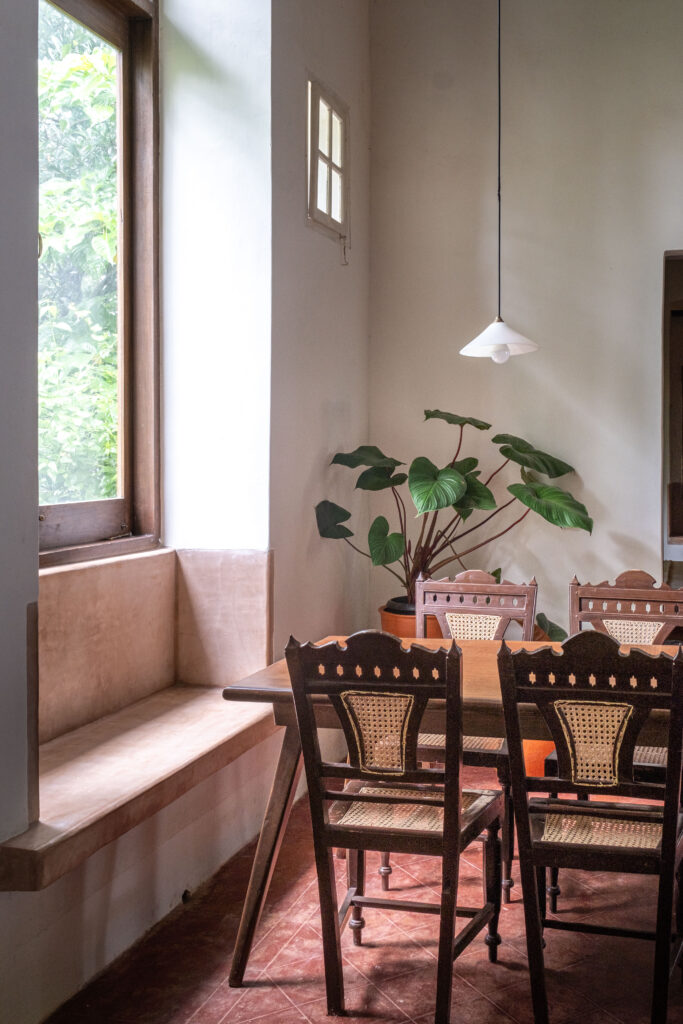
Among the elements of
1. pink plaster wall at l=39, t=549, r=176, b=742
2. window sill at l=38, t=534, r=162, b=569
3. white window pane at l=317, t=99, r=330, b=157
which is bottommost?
pink plaster wall at l=39, t=549, r=176, b=742

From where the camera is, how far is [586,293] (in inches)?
209

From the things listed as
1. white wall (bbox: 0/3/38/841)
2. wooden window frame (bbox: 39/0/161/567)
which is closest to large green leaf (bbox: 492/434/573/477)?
wooden window frame (bbox: 39/0/161/567)

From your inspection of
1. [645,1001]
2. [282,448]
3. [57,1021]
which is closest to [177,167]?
[282,448]

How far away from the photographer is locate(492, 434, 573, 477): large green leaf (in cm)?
499

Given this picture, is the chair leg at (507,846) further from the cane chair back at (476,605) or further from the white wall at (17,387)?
the white wall at (17,387)

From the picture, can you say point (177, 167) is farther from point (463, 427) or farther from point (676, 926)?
point (676, 926)

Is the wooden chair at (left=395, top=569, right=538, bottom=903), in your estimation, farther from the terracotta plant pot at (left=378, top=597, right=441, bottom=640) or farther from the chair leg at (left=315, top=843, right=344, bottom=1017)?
the chair leg at (left=315, top=843, right=344, bottom=1017)

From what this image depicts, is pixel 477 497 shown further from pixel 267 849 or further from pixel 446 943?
pixel 446 943

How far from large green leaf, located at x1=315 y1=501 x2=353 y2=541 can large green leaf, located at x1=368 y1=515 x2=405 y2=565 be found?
197 millimetres

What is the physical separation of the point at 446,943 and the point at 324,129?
3.66 metres

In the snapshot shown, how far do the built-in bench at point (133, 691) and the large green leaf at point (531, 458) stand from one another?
155cm

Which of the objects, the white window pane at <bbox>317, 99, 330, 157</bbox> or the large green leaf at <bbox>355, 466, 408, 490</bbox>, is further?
the large green leaf at <bbox>355, 466, 408, 490</bbox>

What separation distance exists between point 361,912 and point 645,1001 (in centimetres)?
82

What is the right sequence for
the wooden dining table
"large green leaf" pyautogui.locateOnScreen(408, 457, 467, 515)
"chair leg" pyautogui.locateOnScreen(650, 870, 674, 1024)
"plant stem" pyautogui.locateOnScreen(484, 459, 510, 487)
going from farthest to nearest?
"plant stem" pyautogui.locateOnScreen(484, 459, 510, 487) < "large green leaf" pyautogui.locateOnScreen(408, 457, 467, 515) < the wooden dining table < "chair leg" pyautogui.locateOnScreen(650, 870, 674, 1024)
